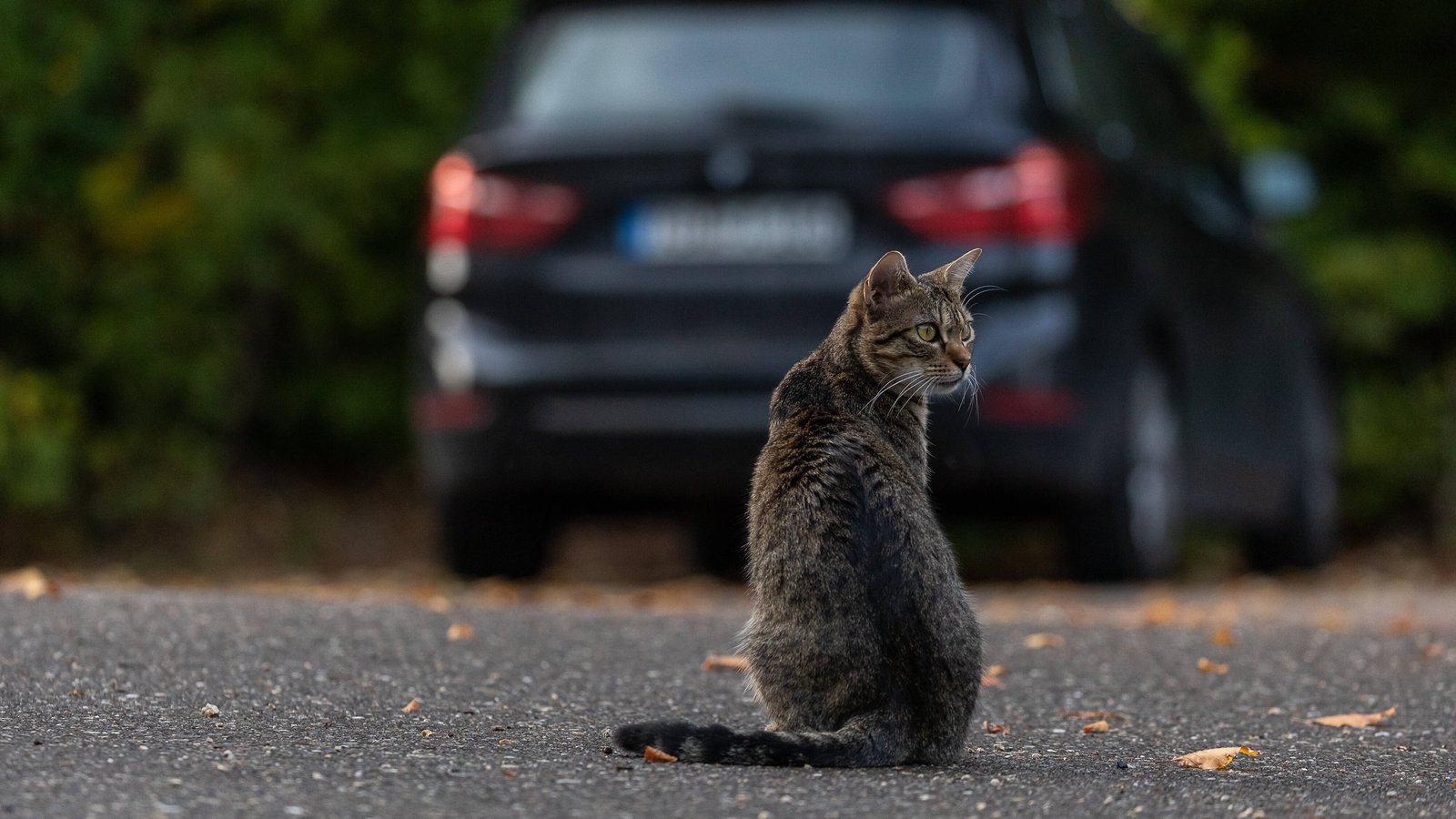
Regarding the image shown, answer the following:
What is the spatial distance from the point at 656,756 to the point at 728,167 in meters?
3.53

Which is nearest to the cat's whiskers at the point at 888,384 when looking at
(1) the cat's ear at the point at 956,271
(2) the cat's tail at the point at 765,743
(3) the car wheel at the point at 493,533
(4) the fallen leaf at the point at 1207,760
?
(1) the cat's ear at the point at 956,271

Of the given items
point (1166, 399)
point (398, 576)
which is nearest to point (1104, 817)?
point (1166, 399)

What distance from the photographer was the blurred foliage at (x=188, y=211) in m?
10.8

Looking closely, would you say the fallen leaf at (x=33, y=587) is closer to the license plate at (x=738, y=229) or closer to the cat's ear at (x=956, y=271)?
the license plate at (x=738, y=229)

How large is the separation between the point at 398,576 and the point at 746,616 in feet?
17.2

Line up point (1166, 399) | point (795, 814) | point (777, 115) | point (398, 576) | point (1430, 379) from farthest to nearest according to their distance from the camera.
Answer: point (1430, 379) < point (398, 576) < point (1166, 399) < point (777, 115) < point (795, 814)

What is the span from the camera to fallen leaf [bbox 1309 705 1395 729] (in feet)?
16.6

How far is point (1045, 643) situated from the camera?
627cm

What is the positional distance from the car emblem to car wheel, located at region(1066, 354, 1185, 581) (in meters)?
1.55

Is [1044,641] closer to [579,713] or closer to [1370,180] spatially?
[579,713]

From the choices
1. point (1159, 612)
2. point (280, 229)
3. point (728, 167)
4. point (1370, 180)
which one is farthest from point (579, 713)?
point (1370, 180)

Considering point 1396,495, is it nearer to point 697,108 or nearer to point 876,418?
point 697,108

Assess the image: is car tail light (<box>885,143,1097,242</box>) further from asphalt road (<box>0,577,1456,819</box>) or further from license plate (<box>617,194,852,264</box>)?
asphalt road (<box>0,577,1456,819</box>)

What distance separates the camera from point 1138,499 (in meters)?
8.16
